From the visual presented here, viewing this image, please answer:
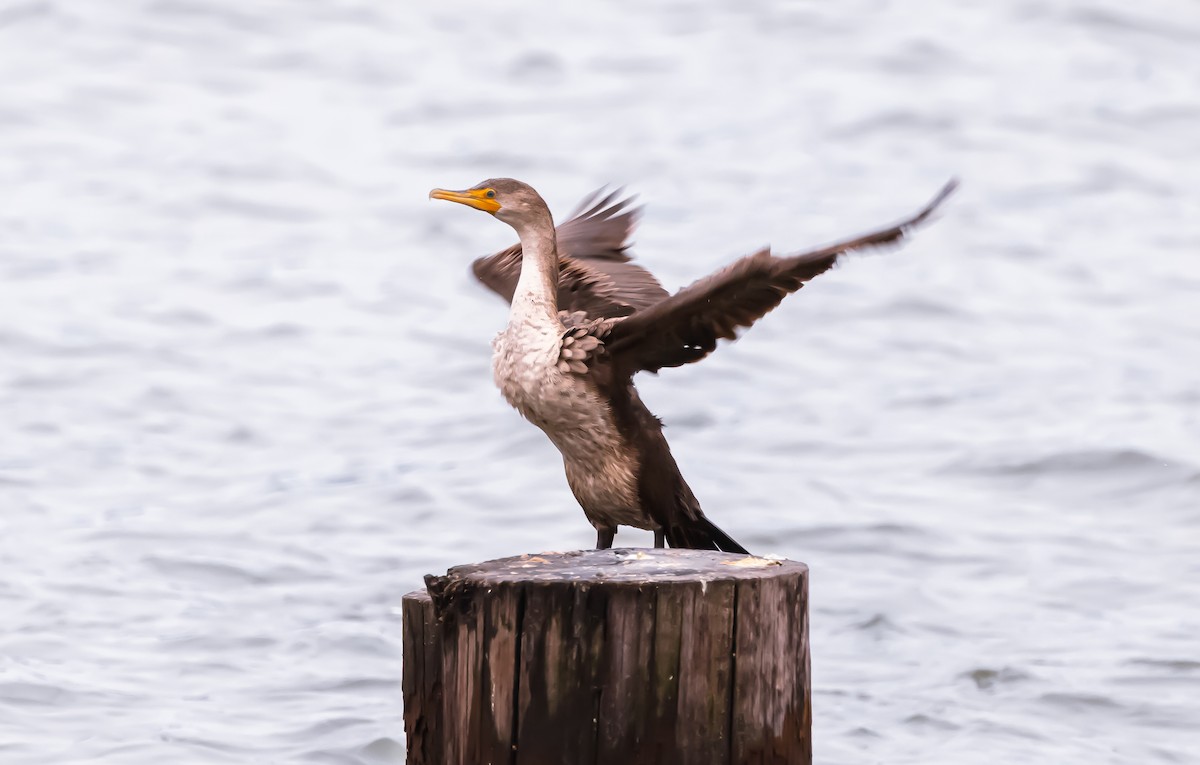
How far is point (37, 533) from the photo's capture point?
1063 cm

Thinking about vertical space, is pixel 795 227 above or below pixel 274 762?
above

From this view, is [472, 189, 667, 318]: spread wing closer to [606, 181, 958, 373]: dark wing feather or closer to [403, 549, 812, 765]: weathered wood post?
[606, 181, 958, 373]: dark wing feather

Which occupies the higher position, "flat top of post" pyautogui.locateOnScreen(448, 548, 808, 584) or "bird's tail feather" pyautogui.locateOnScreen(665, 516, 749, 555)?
"flat top of post" pyautogui.locateOnScreen(448, 548, 808, 584)

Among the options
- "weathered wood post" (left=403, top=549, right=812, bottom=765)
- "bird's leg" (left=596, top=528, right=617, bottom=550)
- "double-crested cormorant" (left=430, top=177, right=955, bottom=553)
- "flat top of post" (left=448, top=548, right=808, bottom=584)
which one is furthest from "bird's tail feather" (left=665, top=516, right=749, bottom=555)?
"weathered wood post" (left=403, top=549, right=812, bottom=765)

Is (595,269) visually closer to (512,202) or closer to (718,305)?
(512,202)

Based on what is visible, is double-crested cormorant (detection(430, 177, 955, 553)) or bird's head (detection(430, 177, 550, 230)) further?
bird's head (detection(430, 177, 550, 230))

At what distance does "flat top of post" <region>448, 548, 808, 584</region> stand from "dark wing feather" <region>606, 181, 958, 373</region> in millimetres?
672

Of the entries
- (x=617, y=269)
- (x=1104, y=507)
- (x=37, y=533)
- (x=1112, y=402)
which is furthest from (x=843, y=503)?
(x=617, y=269)

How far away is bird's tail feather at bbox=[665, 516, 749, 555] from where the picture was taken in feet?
18.0

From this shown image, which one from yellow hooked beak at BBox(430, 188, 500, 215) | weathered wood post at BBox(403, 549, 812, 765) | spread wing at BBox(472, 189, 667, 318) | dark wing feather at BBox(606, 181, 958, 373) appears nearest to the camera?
weathered wood post at BBox(403, 549, 812, 765)

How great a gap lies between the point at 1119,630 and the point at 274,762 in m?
4.20

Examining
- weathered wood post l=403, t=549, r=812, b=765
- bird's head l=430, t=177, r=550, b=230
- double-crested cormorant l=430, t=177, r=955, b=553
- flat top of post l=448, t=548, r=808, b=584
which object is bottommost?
weathered wood post l=403, t=549, r=812, b=765

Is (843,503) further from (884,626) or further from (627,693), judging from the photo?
(627,693)

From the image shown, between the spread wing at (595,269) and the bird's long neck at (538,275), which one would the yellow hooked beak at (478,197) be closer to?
the bird's long neck at (538,275)
